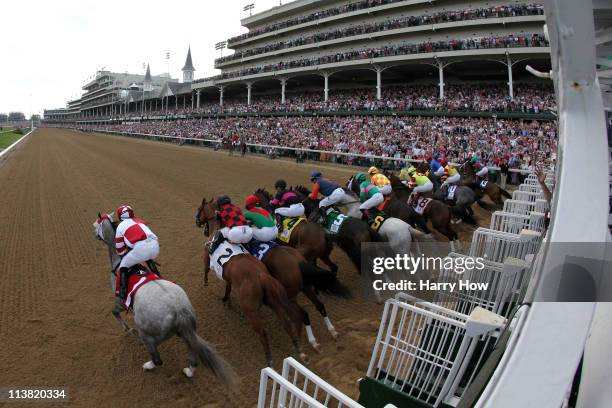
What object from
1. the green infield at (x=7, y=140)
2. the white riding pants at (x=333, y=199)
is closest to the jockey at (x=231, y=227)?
the white riding pants at (x=333, y=199)

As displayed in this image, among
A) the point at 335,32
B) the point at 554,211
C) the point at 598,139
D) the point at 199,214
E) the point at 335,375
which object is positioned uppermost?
the point at 335,32

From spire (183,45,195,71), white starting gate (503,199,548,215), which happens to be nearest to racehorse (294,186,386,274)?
white starting gate (503,199,548,215)

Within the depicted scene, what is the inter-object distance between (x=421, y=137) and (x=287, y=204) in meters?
16.3

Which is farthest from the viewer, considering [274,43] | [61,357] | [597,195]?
[274,43]

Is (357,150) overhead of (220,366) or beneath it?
overhead

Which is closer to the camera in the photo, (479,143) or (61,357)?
(61,357)

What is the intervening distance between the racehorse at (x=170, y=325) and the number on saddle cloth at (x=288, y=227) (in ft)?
6.82

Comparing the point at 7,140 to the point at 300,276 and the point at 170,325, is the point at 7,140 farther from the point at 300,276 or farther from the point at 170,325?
the point at 300,276

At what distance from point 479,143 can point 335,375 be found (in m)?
16.8

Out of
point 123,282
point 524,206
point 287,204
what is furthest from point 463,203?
point 123,282

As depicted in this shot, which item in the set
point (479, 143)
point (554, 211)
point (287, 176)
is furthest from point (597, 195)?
point (479, 143)

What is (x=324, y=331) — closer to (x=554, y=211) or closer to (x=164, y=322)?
(x=164, y=322)

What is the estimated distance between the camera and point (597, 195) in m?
1.25

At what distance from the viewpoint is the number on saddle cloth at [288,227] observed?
5594mm
